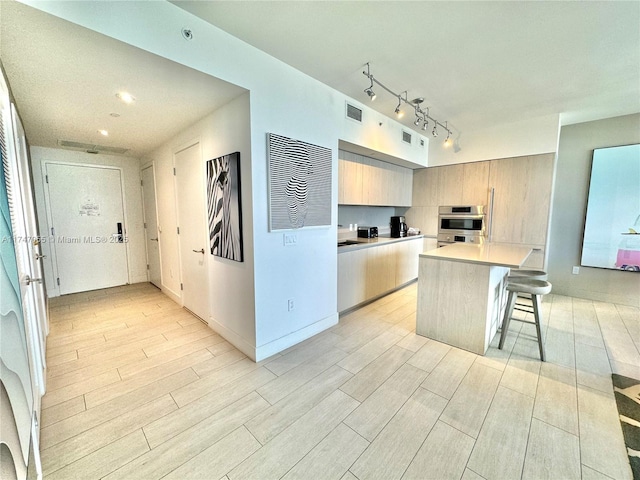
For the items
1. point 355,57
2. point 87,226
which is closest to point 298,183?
point 355,57

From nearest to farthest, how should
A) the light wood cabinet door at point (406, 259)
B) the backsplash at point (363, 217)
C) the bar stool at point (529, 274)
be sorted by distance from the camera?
the bar stool at point (529, 274) < the backsplash at point (363, 217) < the light wood cabinet door at point (406, 259)

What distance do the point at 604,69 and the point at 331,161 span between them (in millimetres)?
2804

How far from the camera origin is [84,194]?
4266 mm

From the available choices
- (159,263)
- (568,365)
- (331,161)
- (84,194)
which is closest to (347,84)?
(331,161)

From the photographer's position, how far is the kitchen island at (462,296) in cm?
242

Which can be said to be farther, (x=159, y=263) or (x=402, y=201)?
(x=402, y=201)

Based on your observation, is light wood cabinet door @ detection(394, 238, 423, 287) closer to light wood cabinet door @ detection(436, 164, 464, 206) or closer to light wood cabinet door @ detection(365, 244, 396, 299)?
light wood cabinet door @ detection(365, 244, 396, 299)

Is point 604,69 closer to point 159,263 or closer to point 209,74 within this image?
point 209,74

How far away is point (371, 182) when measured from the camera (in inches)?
158

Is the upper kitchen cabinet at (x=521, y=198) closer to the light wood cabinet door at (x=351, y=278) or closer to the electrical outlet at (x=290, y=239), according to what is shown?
the light wood cabinet door at (x=351, y=278)

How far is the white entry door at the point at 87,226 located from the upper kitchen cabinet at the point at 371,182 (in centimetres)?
412

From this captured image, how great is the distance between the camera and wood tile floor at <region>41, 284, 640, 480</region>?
141cm

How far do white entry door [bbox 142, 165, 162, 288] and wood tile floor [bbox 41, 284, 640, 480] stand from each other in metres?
1.72

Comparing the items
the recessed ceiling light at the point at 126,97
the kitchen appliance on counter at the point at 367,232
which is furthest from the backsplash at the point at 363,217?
the recessed ceiling light at the point at 126,97
